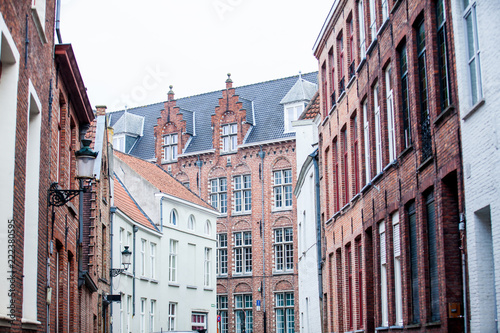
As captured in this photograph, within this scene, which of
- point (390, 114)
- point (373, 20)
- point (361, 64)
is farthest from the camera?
point (361, 64)

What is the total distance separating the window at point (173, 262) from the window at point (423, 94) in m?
24.0

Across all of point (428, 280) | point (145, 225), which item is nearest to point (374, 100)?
point (428, 280)

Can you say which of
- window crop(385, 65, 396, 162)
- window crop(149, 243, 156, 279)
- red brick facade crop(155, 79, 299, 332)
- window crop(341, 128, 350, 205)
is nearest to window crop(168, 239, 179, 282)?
window crop(149, 243, 156, 279)

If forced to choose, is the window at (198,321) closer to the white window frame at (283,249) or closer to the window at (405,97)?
the white window frame at (283,249)

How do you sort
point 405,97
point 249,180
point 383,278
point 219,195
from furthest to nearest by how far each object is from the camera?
point 219,195, point 249,180, point 383,278, point 405,97

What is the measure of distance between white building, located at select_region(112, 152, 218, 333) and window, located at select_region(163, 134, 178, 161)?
905 cm

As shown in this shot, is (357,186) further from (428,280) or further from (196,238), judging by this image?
(196,238)

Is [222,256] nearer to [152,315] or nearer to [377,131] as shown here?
[152,315]

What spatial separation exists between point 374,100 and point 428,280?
570 cm

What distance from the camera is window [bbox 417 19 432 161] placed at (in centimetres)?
1325

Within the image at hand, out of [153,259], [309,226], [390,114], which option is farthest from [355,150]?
[153,259]

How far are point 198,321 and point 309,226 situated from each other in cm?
1222

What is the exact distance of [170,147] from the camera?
5112 cm

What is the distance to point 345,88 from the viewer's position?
21.0 metres
